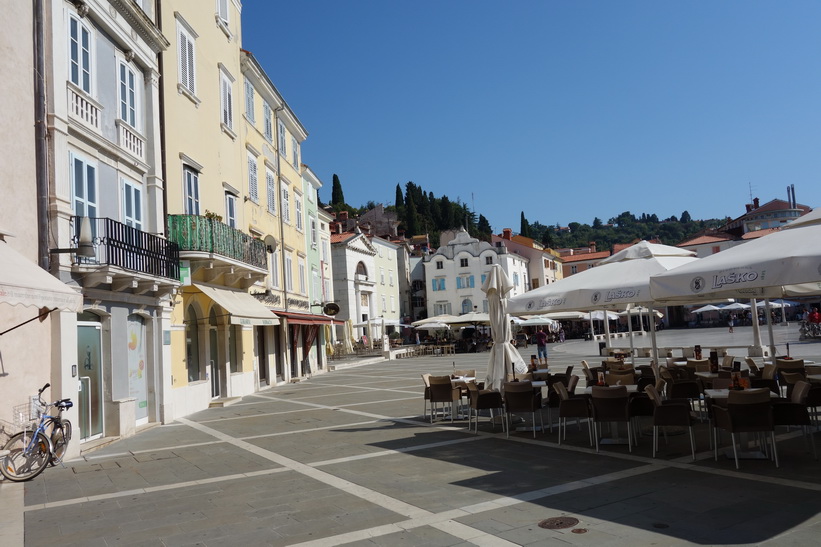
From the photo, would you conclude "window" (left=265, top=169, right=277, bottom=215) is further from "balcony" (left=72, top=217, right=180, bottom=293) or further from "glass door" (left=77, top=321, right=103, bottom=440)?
"glass door" (left=77, top=321, right=103, bottom=440)

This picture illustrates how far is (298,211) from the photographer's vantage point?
3444 cm

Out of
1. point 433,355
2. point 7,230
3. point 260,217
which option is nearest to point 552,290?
point 7,230

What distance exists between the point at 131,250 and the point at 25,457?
5219 millimetres

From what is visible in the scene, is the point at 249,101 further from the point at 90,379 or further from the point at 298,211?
the point at 90,379

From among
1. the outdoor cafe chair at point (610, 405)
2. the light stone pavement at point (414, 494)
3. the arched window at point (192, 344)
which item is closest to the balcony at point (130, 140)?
the arched window at point (192, 344)

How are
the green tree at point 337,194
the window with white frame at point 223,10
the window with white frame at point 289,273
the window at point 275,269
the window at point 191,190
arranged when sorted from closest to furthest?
the window at point 191,190 < the window with white frame at point 223,10 < the window at point 275,269 < the window with white frame at point 289,273 < the green tree at point 337,194

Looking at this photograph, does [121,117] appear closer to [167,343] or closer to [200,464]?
[167,343]

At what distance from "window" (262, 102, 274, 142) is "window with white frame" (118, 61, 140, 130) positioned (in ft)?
40.7

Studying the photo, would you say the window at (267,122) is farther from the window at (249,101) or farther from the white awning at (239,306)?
the white awning at (239,306)

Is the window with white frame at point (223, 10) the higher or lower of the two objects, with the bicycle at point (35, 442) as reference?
higher

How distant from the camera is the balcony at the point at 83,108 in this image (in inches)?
499

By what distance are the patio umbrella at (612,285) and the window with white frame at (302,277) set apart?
21651 millimetres

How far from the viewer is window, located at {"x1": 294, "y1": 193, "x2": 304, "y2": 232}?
33.9 metres

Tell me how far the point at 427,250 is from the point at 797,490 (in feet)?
271
